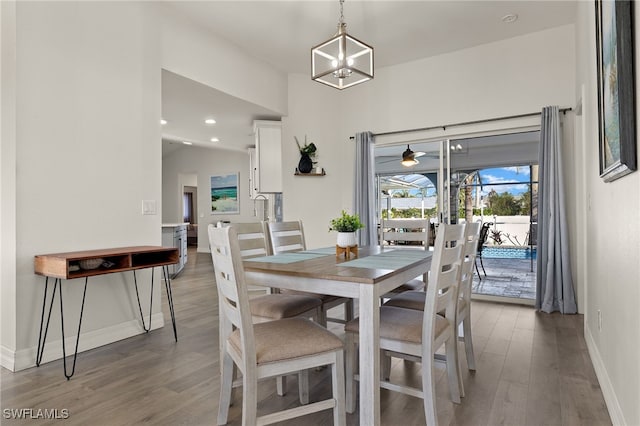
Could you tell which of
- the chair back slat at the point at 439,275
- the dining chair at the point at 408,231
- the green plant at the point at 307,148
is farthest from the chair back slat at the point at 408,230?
the green plant at the point at 307,148

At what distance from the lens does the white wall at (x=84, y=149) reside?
2.49 meters

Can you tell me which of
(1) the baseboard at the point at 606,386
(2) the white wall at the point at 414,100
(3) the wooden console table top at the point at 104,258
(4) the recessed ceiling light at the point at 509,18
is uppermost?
(4) the recessed ceiling light at the point at 509,18

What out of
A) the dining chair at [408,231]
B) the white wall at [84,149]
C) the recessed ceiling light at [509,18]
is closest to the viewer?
the white wall at [84,149]

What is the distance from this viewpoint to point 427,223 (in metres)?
3.15

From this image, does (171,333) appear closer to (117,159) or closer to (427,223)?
(117,159)

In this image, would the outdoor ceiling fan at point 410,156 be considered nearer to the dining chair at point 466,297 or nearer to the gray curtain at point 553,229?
the gray curtain at point 553,229

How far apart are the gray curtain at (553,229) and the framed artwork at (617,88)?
196 centimetres

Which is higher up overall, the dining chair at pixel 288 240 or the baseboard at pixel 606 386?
the dining chair at pixel 288 240

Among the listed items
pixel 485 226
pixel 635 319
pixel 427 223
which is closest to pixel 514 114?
pixel 485 226

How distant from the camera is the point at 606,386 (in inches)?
77.7

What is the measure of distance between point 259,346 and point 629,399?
1.54m

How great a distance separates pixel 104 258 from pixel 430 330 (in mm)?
2282

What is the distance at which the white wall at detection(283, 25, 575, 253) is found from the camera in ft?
12.9

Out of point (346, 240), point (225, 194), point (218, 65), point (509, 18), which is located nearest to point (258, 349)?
point (346, 240)
